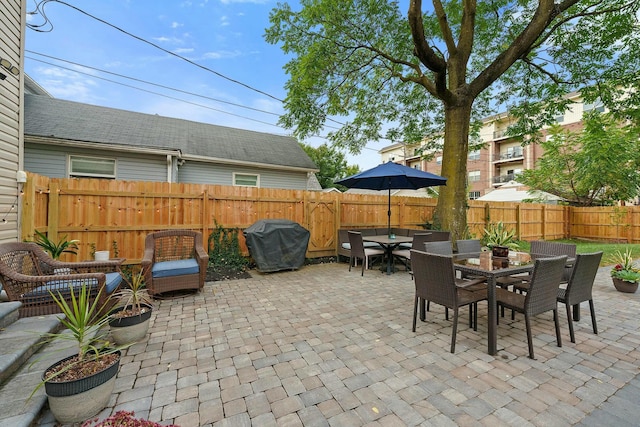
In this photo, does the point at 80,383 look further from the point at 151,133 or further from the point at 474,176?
the point at 474,176

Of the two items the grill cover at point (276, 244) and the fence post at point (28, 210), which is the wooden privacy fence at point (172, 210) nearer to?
the fence post at point (28, 210)

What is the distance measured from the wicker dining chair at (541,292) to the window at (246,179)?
8929mm

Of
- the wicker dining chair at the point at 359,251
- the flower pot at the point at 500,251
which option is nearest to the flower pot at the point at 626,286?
the flower pot at the point at 500,251

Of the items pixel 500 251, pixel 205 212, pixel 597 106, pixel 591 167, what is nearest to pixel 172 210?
pixel 205 212

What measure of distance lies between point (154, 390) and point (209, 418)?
617 millimetres

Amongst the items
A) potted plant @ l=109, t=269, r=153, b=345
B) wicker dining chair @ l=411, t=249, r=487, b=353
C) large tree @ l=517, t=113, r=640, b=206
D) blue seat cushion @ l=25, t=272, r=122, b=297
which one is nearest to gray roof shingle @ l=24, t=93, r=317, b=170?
blue seat cushion @ l=25, t=272, r=122, b=297

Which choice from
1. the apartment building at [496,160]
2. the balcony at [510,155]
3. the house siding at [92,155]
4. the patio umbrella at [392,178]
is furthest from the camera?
the balcony at [510,155]

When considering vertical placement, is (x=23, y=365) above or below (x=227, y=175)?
below

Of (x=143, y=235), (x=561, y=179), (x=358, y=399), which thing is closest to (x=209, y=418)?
(x=358, y=399)

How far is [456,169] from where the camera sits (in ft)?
22.1

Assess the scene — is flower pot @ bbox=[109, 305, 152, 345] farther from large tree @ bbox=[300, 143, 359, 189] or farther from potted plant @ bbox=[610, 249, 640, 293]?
large tree @ bbox=[300, 143, 359, 189]

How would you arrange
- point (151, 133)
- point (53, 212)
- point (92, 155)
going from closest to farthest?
point (53, 212), point (92, 155), point (151, 133)

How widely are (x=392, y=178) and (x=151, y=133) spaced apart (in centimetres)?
824

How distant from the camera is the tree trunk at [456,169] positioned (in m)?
6.68
